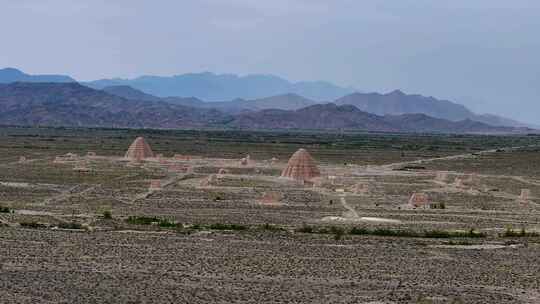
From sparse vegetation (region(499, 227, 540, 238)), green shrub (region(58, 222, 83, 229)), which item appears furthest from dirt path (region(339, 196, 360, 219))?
green shrub (region(58, 222, 83, 229))

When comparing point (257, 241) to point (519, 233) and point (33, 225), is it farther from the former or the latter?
point (519, 233)

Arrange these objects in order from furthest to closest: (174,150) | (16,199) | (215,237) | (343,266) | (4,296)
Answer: (174,150) < (16,199) < (215,237) < (343,266) < (4,296)

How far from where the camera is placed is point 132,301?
16766mm

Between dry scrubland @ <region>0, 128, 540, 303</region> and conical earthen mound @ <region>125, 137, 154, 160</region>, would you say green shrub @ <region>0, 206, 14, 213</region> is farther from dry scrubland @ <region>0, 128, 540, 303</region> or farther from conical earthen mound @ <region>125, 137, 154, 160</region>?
conical earthen mound @ <region>125, 137, 154, 160</region>

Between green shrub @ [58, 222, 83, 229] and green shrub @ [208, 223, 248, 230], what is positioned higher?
green shrub @ [58, 222, 83, 229]

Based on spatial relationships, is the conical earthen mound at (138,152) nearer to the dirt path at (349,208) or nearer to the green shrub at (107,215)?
the dirt path at (349,208)

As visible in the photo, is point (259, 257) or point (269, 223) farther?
point (269, 223)

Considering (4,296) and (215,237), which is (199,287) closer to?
(4,296)

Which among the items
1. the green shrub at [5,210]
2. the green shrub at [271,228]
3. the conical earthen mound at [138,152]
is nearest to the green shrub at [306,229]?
the green shrub at [271,228]

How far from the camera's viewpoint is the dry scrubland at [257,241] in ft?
60.0

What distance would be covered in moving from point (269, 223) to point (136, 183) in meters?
17.4

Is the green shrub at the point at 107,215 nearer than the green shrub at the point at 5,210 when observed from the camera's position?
Yes

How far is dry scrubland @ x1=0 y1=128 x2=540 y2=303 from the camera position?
1830 centimetres

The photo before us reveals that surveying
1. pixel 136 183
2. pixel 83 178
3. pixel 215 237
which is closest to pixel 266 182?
pixel 136 183
